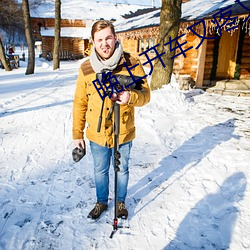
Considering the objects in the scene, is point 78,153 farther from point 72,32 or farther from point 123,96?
point 72,32

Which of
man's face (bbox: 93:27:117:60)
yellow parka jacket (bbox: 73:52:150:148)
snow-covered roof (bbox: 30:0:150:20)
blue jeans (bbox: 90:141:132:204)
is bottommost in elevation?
blue jeans (bbox: 90:141:132:204)

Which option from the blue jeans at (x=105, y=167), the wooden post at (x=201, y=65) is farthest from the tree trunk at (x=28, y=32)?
the blue jeans at (x=105, y=167)

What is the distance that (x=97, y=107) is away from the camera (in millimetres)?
2123

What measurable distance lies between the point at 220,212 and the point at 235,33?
1064cm

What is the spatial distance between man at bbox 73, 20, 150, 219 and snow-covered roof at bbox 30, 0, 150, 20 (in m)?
34.1

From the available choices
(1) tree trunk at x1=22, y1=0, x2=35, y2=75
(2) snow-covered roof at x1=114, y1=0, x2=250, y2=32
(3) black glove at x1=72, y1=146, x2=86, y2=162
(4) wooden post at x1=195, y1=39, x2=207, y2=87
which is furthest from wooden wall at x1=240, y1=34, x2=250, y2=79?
(1) tree trunk at x1=22, y1=0, x2=35, y2=75

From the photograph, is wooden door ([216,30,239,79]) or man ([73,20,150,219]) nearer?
man ([73,20,150,219])

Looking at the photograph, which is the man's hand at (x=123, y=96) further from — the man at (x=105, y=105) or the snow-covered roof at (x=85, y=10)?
the snow-covered roof at (x=85, y=10)

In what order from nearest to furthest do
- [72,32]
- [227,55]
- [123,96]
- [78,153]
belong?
[123,96], [78,153], [227,55], [72,32]

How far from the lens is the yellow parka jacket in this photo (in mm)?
2045

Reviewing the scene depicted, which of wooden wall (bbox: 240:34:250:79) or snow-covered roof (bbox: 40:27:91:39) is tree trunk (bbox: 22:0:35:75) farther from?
snow-covered roof (bbox: 40:27:91:39)

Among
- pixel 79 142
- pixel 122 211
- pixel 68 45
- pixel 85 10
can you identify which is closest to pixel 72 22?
pixel 85 10

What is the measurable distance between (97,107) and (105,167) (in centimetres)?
66

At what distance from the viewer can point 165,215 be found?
258cm
